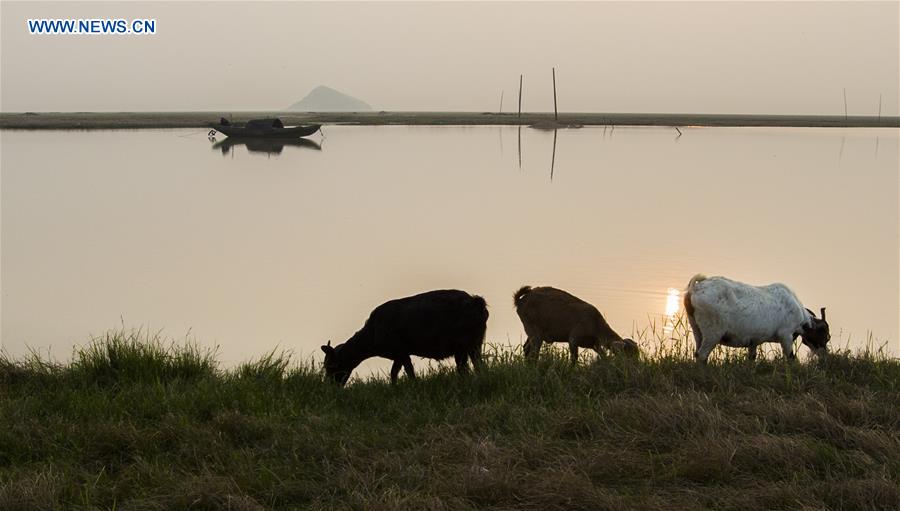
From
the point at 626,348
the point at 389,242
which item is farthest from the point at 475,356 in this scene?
the point at 389,242

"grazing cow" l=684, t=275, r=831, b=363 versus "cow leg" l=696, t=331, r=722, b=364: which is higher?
"grazing cow" l=684, t=275, r=831, b=363

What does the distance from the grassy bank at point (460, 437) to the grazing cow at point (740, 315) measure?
79 centimetres

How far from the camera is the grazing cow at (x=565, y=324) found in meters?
8.77

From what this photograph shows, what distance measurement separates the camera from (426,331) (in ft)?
26.3

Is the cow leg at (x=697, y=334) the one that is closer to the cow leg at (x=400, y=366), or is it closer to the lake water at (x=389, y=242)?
the lake water at (x=389, y=242)

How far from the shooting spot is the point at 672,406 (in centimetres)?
620

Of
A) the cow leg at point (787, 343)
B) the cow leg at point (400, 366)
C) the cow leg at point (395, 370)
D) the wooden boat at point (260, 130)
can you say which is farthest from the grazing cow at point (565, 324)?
the wooden boat at point (260, 130)

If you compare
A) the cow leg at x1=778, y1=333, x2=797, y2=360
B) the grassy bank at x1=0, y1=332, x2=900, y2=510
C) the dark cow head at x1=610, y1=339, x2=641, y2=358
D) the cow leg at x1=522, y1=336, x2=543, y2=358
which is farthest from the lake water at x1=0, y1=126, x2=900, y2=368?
the grassy bank at x1=0, y1=332, x2=900, y2=510

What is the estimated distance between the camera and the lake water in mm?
12594

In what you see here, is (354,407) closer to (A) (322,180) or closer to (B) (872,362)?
Answer: (B) (872,362)

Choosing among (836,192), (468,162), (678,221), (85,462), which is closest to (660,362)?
(85,462)

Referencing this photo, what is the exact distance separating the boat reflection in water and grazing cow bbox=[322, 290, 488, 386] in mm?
41192

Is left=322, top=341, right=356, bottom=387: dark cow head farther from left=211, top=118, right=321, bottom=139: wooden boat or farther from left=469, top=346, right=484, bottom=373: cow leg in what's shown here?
left=211, top=118, right=321, bottom=139: wooden boat

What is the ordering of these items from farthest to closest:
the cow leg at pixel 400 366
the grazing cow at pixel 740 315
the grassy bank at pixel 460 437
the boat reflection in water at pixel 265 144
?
the boat reflection in water at pixel 265 144, the grazing cow at pixel 740 315, the cow leg at pixel 400 366, the grassy bank at pixel 460 437
